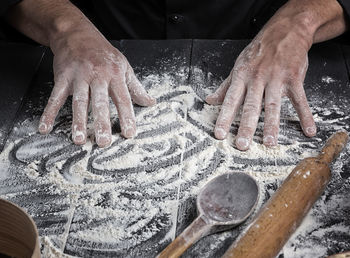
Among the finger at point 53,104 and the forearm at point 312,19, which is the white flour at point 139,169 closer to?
the finger at point 53,104

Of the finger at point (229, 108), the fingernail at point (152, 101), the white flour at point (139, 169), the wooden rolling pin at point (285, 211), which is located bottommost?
the white flour at point (139, 169)

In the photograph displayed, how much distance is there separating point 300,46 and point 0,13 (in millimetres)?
892

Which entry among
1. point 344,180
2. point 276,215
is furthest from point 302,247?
point 344,180

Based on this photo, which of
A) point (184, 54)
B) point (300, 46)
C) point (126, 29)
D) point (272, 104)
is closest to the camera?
point (272, 104)

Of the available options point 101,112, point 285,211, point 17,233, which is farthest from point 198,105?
point 17,233

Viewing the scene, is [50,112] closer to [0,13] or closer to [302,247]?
[0,13]

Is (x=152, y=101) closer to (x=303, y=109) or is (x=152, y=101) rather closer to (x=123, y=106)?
(x=123, y=106)

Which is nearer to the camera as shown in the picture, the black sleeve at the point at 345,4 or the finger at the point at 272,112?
the finger at the point at 272,112

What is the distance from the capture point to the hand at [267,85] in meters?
1.25

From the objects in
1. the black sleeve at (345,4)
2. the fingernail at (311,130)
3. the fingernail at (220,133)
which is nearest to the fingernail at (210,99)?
the fingernail at (220,133)

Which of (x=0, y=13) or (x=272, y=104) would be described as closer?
(x=272, y=104)

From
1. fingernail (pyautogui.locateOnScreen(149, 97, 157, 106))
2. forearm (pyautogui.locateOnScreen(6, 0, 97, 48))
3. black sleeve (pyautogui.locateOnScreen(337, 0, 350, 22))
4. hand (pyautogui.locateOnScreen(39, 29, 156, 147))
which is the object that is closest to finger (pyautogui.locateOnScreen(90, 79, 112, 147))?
hand (pyautogui.locateOnScreen(39, 29, 156, 147))

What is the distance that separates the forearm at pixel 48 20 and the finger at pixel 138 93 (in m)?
0.23

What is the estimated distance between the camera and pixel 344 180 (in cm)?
112
